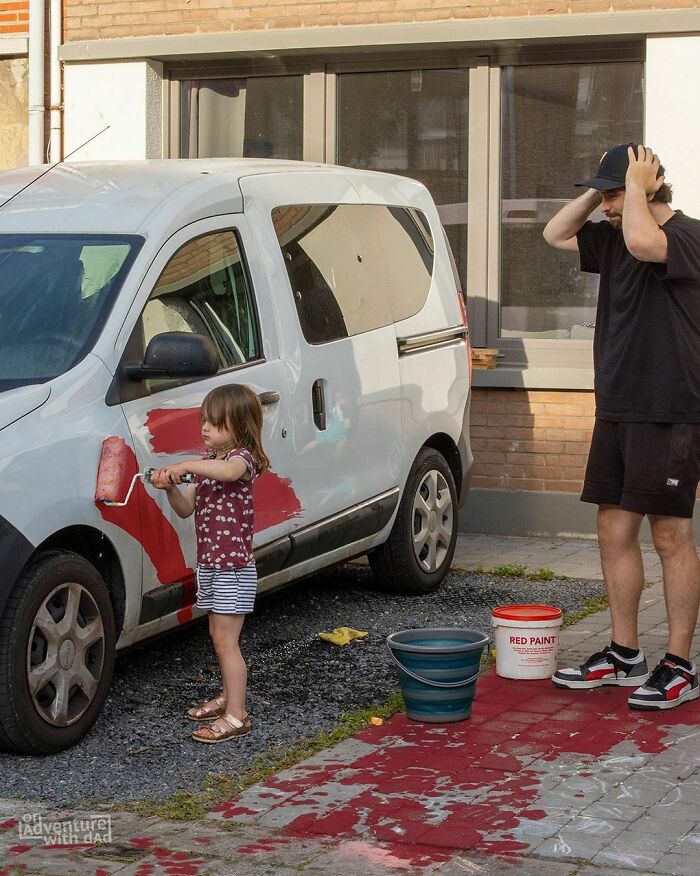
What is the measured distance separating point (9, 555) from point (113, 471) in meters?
0.58

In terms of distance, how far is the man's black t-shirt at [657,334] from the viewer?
6027 millimetres

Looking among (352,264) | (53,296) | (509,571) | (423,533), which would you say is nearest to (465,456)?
(423,533)

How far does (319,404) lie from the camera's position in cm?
713

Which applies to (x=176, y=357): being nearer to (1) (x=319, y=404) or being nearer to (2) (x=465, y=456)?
(1) (x=319, y=404)

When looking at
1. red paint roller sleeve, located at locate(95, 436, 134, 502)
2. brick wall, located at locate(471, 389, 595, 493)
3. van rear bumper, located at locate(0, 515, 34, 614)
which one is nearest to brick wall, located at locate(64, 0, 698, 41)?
brick wall, located at locate(471, 389, 595, 493)

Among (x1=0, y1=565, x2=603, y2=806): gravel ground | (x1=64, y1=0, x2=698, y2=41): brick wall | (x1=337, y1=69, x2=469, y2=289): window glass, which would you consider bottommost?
(x1=0, y1=565, x2=603, y2=806): gravel ground

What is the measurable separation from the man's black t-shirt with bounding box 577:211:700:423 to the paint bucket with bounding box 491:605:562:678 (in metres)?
0.92

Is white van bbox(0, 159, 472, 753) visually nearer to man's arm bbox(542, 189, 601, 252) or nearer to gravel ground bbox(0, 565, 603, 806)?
gravel ground bbox(0, 565, 603, 806)

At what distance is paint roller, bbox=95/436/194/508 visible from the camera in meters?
5.62

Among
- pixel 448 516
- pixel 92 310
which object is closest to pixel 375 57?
pixel 448 516

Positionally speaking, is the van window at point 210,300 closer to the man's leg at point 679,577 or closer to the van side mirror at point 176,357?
the van side mirror at point 176,357

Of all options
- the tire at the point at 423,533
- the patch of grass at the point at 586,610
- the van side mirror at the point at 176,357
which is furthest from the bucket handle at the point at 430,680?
the tire at the point at 423,533

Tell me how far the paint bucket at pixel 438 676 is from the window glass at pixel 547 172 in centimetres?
517

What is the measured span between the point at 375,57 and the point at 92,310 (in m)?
5.70
